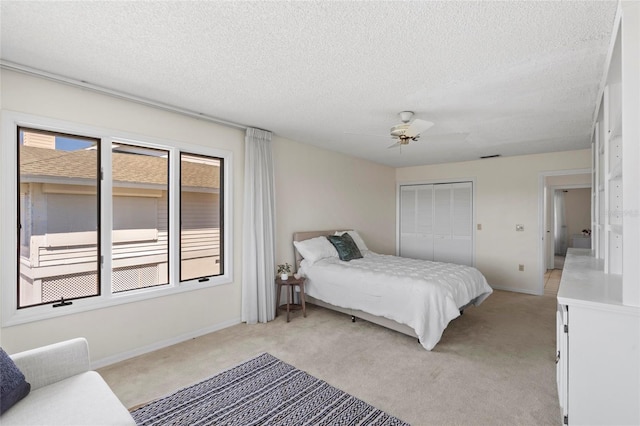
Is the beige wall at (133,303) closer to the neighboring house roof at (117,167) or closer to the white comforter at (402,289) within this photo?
the neighboring house roof at (117,167)

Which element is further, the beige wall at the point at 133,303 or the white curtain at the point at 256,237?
the white curtain at the point at 256,237

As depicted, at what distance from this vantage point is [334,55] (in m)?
2.05

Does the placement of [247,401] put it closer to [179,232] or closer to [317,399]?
[317,399]

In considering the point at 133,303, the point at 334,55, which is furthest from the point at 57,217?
the point at 334,55

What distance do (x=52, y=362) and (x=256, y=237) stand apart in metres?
2.29

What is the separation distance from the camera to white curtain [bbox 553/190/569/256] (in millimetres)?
8203

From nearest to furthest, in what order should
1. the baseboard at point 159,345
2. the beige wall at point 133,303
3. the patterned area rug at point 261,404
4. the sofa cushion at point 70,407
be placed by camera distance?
the sofa cushion at point 70,407 → the patterned area rug at point 261,404 → the beige wall at point 133,303 → the baseboard at point 159,345

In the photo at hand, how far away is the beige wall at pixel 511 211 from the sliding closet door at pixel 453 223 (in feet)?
0.53

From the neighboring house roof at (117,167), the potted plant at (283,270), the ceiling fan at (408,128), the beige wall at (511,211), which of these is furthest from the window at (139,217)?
the beige wall at (511,211)

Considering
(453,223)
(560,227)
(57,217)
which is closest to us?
(57,217)

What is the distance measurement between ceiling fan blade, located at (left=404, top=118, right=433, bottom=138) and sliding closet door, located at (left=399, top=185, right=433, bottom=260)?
136 inches

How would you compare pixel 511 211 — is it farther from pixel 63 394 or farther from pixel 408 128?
pixel 63 394

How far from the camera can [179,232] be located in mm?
3277

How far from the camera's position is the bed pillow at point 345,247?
436cm
